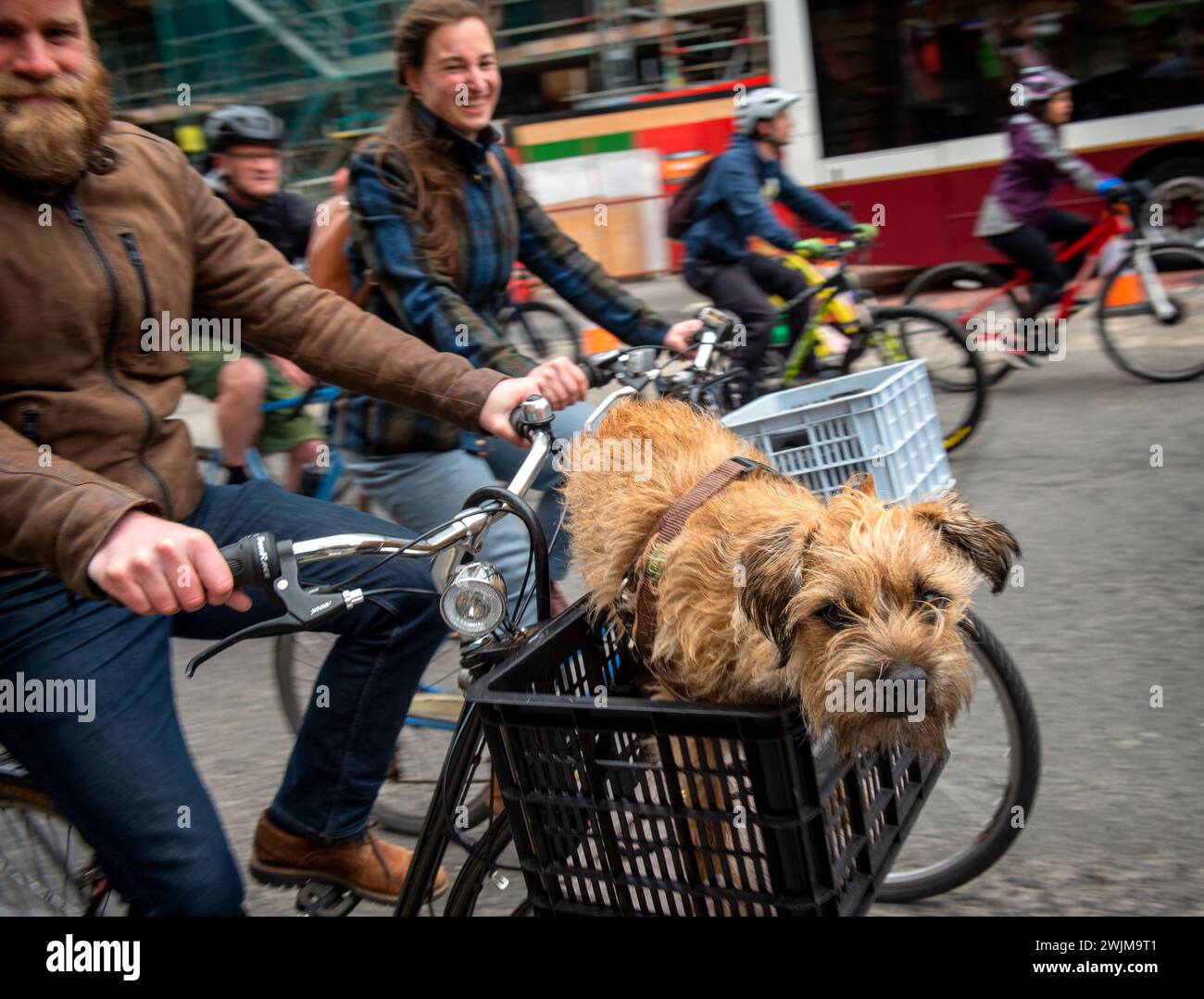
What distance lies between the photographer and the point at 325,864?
273 centimetres

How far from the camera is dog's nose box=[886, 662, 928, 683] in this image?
5.84ft

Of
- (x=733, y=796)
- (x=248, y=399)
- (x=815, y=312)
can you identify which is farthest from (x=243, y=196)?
(x=733, y=796)

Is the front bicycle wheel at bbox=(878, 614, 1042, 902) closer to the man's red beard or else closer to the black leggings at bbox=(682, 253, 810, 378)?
the man's red beard

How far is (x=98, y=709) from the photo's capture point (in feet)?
6.81

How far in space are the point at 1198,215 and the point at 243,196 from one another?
8.32 m

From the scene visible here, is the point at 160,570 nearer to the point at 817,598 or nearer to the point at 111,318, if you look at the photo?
the point at 111,318

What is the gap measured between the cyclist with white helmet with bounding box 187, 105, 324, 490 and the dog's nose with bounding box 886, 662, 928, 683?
4.25 m

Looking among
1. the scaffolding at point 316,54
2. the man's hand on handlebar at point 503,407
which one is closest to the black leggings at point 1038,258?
the man's hand on handlebar at point 503,407

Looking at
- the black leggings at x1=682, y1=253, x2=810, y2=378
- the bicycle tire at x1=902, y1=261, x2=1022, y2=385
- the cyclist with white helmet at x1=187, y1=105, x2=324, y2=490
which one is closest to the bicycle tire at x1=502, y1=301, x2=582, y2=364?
the black leggings at x1=682, y1=253, x2=810, y2=378

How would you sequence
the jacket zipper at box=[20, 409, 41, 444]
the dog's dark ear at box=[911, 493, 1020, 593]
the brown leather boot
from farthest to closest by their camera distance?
1. the brown leather boot
2. the jacket zipper at box=[20, 409, 41, 444]
3. the dog's dark ear at box=[911, 493, 1020, 593]

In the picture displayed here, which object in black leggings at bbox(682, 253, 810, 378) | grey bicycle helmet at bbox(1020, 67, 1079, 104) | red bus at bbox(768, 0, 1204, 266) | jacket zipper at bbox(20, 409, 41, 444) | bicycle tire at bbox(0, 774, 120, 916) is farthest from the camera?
red bus at bbox(768, 0, 1204, 266)

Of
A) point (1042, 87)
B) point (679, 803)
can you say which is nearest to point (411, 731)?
point (679, 803)

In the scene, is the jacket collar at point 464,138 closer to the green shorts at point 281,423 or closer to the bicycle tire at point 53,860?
the bicycle tire at point 53,860

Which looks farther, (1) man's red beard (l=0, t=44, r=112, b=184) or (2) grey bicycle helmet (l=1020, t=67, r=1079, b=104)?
(2) grey bicycle helmet (l=1020, t=67, r=1079, b=104)
